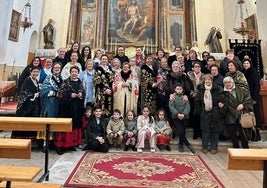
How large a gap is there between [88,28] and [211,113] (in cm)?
882

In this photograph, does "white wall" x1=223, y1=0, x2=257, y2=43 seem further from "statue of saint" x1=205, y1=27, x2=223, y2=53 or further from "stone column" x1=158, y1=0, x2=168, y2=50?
"stone column" x1=158, y1=0, x2=168, y2=50

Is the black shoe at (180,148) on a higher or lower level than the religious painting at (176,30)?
lower

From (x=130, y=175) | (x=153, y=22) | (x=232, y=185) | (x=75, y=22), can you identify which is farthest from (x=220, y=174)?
(x=75, y=22)

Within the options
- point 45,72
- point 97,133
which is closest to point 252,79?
point 97,133

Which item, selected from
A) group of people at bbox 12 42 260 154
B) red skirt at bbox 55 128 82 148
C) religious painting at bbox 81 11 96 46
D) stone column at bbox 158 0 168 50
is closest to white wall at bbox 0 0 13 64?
group of people at bbox 12 42 260 154

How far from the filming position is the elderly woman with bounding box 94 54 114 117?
16.3 feet

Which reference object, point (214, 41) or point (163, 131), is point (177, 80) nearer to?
point (163, 131)

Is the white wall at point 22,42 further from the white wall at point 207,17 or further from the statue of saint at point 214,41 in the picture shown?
the statue of saint at point 214,41

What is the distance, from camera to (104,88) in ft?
16.4

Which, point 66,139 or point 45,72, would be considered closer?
point 66,139

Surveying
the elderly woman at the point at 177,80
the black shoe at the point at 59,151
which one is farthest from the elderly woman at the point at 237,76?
the black shoe at the point at 59,151

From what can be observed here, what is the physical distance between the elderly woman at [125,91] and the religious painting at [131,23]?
21.5ft

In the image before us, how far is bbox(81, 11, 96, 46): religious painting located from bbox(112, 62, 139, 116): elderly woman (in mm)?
6896

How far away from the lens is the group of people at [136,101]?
4.47 m
